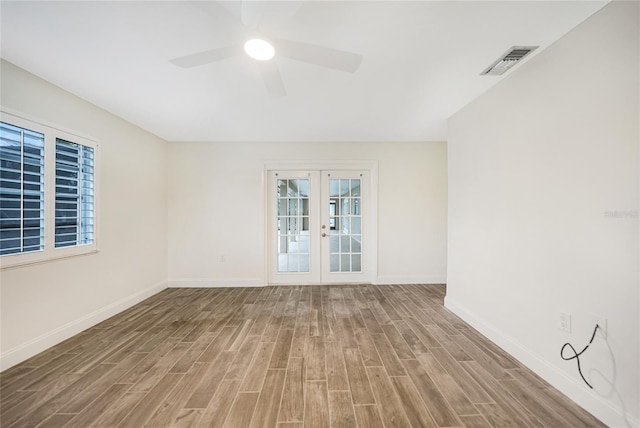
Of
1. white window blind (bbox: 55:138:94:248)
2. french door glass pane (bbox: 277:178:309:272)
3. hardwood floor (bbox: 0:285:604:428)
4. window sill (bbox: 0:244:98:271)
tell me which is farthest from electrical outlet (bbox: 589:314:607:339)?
white window blind (bbox: 55:138:94:248)

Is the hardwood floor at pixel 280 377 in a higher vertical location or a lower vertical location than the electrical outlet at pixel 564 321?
lower

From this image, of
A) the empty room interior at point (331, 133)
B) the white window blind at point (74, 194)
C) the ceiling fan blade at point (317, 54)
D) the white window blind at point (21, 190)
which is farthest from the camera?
the white window blind at point (74, 194)

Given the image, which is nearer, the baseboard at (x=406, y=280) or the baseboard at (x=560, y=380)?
the baseboard at (x=560, y=380)

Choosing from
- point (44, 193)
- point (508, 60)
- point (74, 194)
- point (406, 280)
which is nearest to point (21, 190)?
point (44, 193)

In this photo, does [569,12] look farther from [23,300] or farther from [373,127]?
[23,300]

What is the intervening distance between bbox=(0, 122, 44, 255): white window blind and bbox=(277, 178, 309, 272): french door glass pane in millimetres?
2770

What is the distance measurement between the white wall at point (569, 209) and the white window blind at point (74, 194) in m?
4.25

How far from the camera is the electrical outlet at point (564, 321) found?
1.65 meters

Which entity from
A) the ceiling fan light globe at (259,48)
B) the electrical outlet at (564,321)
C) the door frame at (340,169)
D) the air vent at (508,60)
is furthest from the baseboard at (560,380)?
the ceiling fan light globe at (259,48)

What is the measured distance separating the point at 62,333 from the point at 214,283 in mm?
1882

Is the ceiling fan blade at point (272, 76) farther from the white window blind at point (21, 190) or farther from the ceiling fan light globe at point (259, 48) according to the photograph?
the white window blind at point (21, 190)

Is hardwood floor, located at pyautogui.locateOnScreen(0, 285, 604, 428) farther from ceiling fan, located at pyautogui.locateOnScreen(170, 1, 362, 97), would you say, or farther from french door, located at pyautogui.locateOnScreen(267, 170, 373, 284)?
ceiling fan, located at pyautogui.locateOnScreen(170, 1, 362, 97)

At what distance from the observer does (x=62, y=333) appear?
7.59ft

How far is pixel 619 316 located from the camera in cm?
138
